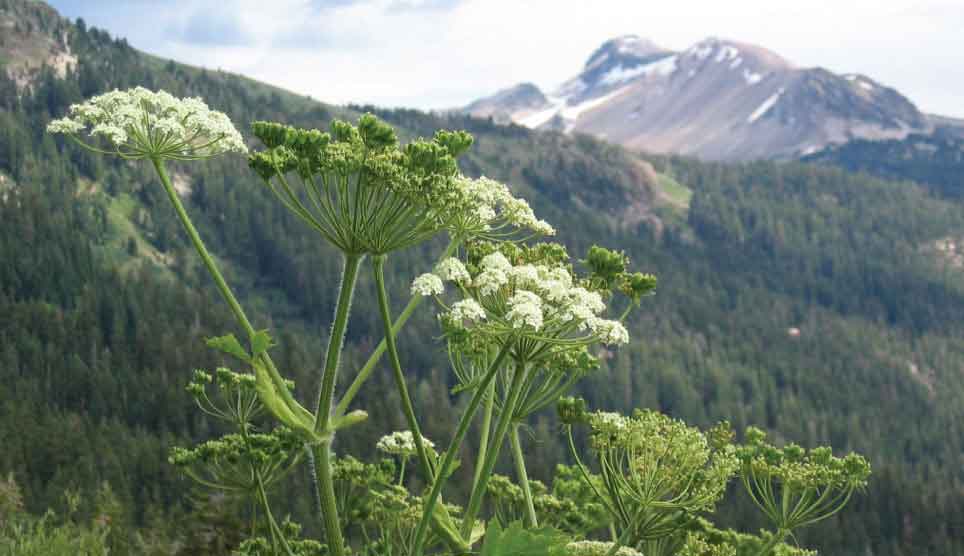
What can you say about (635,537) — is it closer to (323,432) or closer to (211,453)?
(323,432)

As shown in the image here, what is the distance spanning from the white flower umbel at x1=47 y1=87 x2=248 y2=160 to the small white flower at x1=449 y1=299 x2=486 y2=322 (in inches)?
117

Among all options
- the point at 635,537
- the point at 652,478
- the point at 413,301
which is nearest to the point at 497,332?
the point at 413,301

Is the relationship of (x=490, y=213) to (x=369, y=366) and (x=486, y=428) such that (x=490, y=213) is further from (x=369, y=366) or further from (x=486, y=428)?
(x=486, y=428)

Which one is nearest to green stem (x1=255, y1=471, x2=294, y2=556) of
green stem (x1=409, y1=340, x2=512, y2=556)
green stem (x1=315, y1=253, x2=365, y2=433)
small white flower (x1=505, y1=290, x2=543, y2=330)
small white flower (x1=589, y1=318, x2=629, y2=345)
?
green stem (x1=315, y1=253, x2=365, y2=433)

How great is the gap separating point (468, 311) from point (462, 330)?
16.1 inches

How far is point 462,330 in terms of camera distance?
8031 mm

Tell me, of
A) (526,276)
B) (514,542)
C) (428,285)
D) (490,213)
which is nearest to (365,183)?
(428,285)

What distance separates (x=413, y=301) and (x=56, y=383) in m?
175

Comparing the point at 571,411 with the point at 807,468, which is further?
the point at 807,468

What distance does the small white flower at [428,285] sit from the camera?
7832mm

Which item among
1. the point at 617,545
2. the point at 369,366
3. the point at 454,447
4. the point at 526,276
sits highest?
the point at 526,276

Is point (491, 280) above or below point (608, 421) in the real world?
above

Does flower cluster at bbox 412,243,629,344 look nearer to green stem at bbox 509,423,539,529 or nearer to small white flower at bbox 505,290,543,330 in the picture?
small white flower at bbox 505,290,543,330

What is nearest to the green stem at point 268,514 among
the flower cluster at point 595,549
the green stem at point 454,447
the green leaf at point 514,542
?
the green stem at point 454,447
